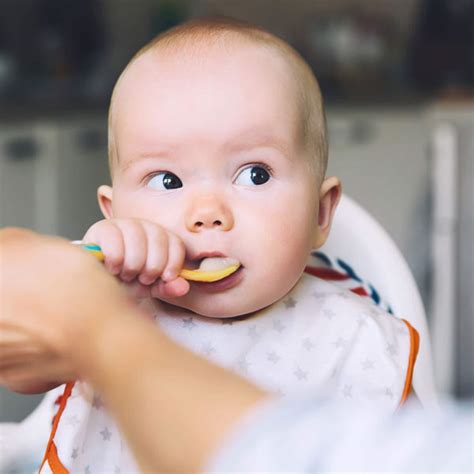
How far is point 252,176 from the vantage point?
2.40 ft

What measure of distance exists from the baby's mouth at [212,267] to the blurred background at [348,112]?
1565 millimetres

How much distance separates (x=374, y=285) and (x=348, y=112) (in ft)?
6.41

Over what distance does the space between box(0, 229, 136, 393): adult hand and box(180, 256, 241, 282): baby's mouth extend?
22 centimetres

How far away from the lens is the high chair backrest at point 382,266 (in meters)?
0.99

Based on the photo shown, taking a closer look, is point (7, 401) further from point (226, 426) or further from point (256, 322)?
point (226, 426)

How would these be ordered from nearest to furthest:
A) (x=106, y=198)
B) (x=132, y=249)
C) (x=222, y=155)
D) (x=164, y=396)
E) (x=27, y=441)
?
(x=164, y=396)
(x=132, y=249)
(x=222, y=155)
(x=106, y=198)
(x=27, y=441)

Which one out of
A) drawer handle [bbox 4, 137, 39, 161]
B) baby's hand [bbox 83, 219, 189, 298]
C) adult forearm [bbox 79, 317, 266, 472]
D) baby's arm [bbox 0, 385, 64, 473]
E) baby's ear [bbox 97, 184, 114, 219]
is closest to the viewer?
adult forearm [bbox 79, 317, 266, 472]

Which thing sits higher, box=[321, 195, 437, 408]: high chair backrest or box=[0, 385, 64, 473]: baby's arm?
box=[321, 195, 437, 408]: high chair backrest

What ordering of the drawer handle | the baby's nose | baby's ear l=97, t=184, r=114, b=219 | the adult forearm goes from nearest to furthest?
the adult forearm, the baby's nose, baby's ear l=97, t=184, r=114, b=219, the drawer handle

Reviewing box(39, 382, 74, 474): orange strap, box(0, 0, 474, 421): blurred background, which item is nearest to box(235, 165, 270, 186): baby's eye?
box(39, 382, 74, 474): orange strap

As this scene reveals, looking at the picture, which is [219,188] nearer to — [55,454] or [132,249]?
[132,249]

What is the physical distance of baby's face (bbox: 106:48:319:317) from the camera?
2.32 ft

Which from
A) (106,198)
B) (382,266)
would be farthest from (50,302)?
(382,266)

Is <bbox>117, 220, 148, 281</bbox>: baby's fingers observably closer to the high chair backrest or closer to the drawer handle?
the high chair backrest
